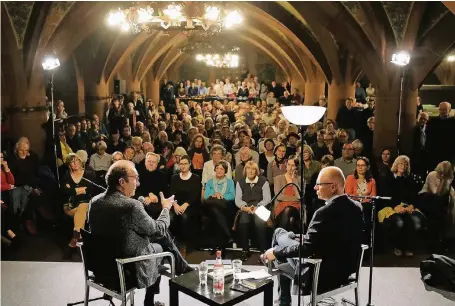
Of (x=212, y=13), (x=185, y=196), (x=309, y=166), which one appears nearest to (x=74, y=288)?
(x=185, y=196)

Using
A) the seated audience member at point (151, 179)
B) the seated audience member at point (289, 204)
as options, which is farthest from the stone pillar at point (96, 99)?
the seated audience member at point (289, 204)

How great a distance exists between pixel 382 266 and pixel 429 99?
7862mm

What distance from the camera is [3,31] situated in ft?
23.5

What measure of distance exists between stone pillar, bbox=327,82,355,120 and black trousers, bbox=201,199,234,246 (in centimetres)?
641

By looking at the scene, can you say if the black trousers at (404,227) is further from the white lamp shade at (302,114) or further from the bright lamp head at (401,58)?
the bright lamp head at (401,58)

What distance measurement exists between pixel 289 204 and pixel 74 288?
96.5 inches

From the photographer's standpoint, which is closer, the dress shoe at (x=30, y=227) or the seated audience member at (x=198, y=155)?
the dress shoe at (x=30, y=227)

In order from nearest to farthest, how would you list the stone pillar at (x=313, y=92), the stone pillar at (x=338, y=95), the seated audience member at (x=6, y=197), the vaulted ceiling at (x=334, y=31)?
the seated audience member at (x=6, y=197), the vaulted ceiling at (x=334, y=31), the stone pillar at (x=338, y=95), the stone pillar at (x=313, y=92)

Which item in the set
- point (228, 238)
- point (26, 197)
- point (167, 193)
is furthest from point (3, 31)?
point (228, 238)

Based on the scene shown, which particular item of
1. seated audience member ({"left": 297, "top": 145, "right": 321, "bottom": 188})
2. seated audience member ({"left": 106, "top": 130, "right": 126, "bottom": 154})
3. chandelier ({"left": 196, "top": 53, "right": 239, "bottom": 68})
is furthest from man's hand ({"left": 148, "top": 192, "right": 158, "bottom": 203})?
chandelier ({"left": 196, "top": 53, "right": 239, "bottom": 68})

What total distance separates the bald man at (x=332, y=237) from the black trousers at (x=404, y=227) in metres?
2.25

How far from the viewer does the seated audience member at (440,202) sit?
5.55m

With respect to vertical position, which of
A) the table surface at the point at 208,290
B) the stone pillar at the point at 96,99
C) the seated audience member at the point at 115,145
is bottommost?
the table surface at the point at 208,290

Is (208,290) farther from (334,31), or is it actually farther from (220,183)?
(334,31)
